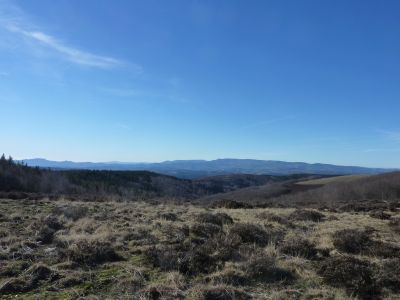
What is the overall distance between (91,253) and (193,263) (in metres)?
2.58

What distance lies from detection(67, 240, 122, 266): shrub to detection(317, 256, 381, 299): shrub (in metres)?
4.78

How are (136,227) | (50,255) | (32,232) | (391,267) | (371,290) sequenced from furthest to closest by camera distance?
(136,227) < (32,232) < (50,255) < (391,267) < (371,290)

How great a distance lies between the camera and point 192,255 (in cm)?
909

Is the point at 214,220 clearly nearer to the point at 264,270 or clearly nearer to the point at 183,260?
the point at 183,260

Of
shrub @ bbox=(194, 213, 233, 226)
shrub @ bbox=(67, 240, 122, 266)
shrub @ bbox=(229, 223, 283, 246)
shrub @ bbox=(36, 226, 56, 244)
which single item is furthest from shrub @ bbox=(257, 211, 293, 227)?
shrub @ bbox=(36, 226, 56, 244)

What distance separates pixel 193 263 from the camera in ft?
28.7

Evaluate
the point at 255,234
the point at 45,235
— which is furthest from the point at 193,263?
the point at 45,235

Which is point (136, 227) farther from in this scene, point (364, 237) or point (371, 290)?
point (371, 290)

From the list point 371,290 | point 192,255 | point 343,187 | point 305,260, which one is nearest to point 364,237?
point 305,260

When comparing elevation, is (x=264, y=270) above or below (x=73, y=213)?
below

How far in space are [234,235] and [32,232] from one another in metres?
6.26

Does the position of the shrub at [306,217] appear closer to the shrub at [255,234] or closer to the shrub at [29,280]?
the shrub at [255,234]

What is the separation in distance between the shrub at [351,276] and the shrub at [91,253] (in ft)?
15.7

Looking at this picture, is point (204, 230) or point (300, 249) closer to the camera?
point (300, 249)
